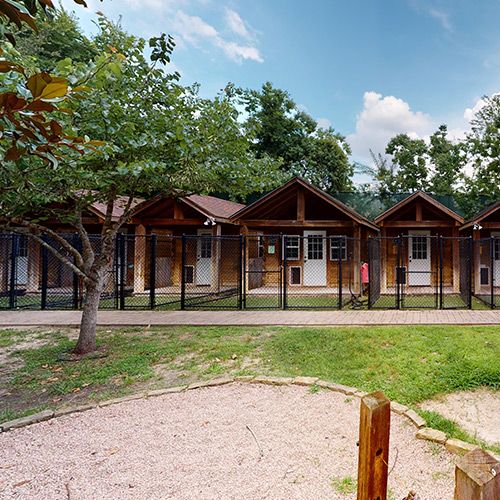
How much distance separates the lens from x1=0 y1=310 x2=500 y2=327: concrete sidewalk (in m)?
7.55

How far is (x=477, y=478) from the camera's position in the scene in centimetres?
102

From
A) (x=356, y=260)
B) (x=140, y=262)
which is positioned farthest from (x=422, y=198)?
(x=140, y=262)

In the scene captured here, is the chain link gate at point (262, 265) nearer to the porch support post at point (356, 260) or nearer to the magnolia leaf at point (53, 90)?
the porch support post at point (356, 260)

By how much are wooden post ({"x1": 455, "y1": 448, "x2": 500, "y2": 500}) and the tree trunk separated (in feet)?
18.8

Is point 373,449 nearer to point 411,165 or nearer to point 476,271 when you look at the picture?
point 476,271

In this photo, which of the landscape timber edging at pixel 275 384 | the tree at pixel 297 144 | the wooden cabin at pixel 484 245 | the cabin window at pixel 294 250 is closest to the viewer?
the landscape timber edging at pixel 275 384

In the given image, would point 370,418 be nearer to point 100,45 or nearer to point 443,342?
point 443,342

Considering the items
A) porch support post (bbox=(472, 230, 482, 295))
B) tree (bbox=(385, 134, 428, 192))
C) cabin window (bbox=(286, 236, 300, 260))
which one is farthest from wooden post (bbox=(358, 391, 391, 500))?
tree (bbox=(385, 134, 428, 192))

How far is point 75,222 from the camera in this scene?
5.91m

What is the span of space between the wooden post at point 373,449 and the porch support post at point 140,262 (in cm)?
1183

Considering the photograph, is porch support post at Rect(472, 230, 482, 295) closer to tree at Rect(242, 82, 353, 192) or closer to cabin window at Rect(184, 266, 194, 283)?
cabin window at Rect(184, 266, 194, 283)

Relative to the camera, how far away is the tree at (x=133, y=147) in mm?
4402

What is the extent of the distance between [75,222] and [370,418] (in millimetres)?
5710

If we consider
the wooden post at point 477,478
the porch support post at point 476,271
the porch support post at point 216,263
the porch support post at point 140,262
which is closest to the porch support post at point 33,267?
the porch support post at point 140,262
